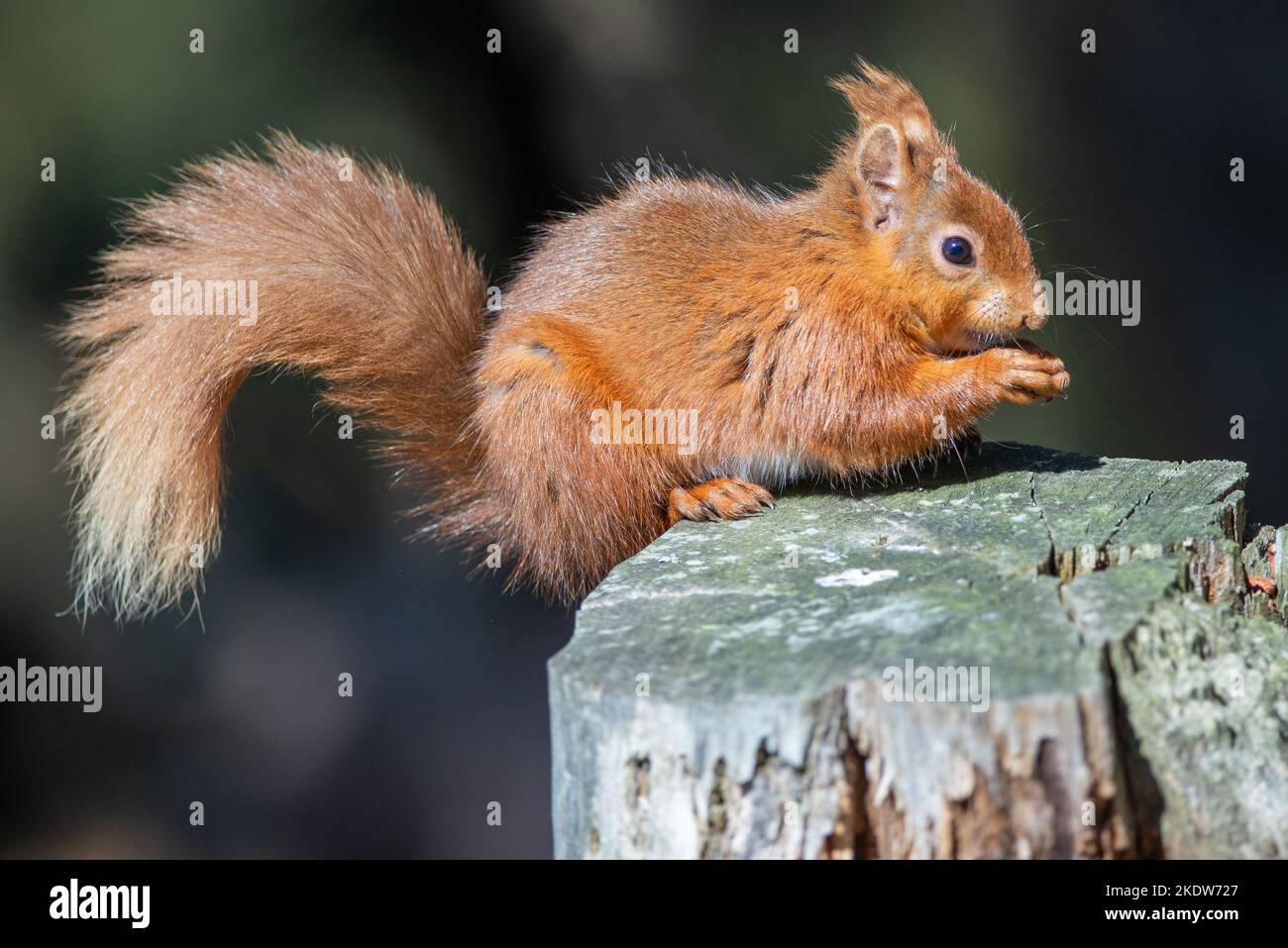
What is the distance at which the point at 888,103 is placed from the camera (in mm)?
2820

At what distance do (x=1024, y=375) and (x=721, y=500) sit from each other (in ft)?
2.15

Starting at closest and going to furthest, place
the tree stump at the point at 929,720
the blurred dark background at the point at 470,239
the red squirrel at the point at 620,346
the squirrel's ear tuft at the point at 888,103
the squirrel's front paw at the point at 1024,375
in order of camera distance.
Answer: the tree stump at the point at 929,720, the squirrel's front paw at the point at 1024,375, the red squirrel at the point at 620,346, the squirrel's ear tuft at the point at 888,103, the blurred dark background at the point at 470,239

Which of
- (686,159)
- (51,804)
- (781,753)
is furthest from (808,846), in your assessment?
(51,804)

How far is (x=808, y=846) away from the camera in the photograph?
154 centimetres

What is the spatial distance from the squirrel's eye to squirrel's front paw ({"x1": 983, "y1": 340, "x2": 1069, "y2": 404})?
9.0 inches

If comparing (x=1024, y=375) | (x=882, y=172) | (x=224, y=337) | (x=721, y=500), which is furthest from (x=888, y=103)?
(x=224, y=337)

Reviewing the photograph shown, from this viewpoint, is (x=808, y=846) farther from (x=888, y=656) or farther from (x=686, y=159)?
(x=686, y=159)

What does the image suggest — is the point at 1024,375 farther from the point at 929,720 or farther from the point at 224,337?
the point at 224,337

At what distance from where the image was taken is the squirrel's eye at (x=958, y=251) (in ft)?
8.76

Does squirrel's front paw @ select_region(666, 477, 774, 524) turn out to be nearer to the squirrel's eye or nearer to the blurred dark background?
the squirrel's eye

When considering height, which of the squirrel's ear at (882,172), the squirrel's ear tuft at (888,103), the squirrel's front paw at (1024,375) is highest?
the squirrel's ear tuft at (888,103)

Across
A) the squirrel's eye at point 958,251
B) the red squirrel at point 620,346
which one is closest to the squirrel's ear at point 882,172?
the red squirrel at point 620,346

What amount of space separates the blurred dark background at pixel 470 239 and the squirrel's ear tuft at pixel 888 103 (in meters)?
1.33

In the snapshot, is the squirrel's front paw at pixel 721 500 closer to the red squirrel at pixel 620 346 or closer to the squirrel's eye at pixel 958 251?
the red squirrel at pixel 620 346
